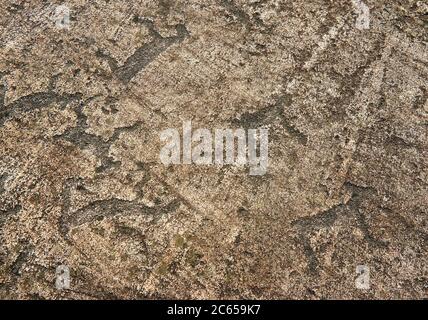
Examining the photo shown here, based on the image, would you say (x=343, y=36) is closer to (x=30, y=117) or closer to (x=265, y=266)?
(x=265, y=266)

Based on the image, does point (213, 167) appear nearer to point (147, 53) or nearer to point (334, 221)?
point (334, 221)

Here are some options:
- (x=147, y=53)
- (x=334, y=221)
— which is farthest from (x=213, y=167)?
(x=147, y=53)

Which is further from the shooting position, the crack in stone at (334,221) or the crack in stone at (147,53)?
the crack in stone at (147,53)

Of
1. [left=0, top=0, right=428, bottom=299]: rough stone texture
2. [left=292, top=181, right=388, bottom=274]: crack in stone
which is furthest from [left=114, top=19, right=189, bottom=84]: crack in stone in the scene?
[left=292, top=181, right=388, bottom=274]: crack in stone

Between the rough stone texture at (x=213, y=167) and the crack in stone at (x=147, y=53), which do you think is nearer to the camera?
the rough stone texture at (x=213, y=167)

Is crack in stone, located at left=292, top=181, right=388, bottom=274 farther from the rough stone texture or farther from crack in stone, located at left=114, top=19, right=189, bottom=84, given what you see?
crack in stone, located at left=114, top=19, right=189, bottom=84

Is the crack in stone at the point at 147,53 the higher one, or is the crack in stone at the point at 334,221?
the crack in stone at the point at 147,53

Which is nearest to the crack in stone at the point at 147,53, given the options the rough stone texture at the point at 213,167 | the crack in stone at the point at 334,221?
the rough stone texture at the point at 213,167

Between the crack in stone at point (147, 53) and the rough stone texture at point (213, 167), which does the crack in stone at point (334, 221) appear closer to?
the rough stone texture at point (213, 167)
